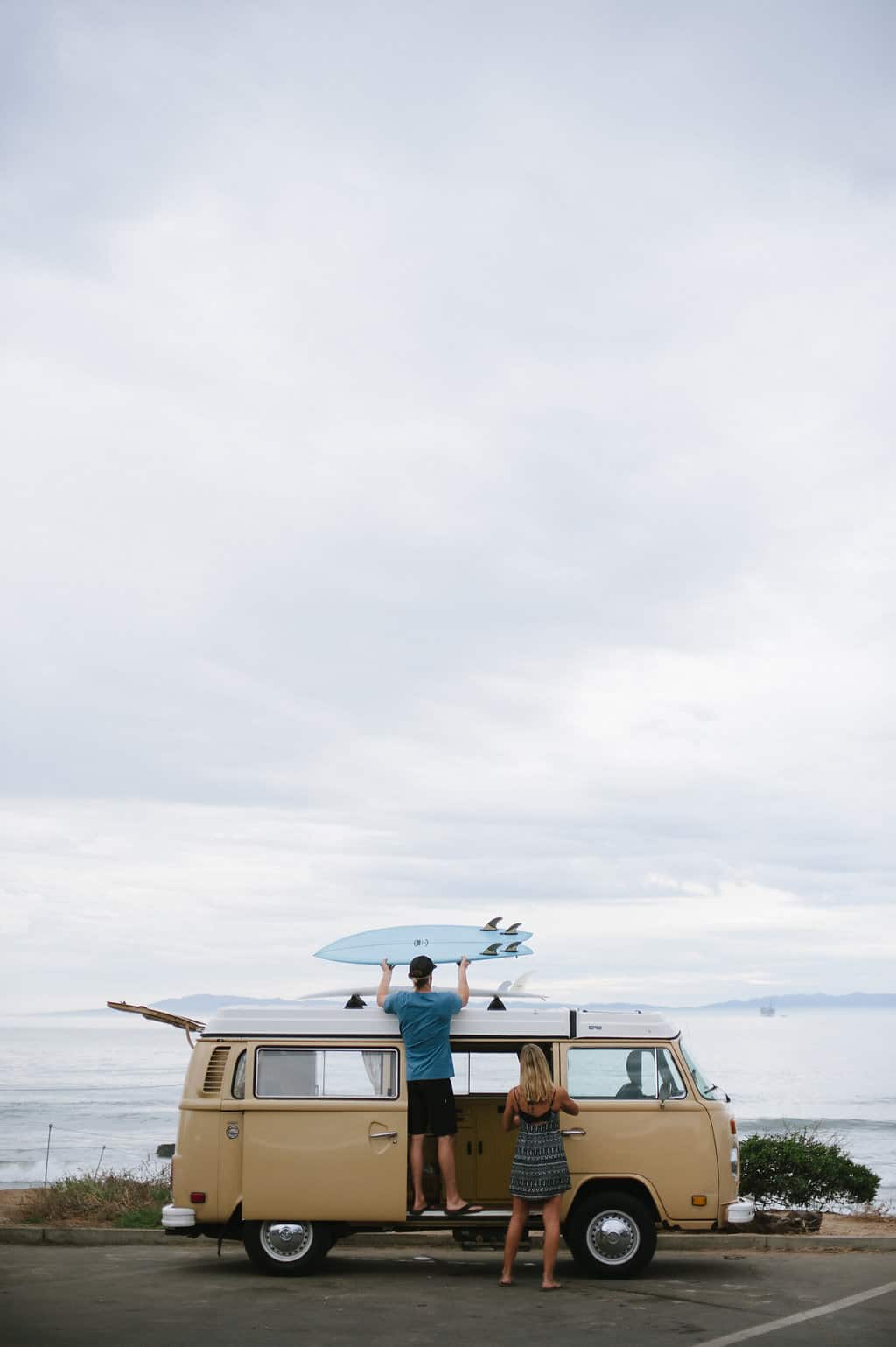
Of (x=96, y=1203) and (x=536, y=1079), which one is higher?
(x=536, y=1079)

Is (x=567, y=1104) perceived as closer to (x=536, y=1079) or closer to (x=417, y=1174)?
(x=536, y=1079)

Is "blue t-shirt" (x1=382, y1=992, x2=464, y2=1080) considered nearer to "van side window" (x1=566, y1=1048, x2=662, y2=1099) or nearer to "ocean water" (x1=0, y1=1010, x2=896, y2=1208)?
"van side window" (x1=566, y1=1048, x2=662, y2=1099)

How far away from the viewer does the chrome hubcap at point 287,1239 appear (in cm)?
1101

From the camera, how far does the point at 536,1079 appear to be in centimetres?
1024

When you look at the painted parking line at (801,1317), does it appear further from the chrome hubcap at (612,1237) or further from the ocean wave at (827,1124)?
the ocean wave at (827,1124)

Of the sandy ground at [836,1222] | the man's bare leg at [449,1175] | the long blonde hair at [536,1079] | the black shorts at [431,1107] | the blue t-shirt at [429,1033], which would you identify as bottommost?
the sandy ground at [836,1222]

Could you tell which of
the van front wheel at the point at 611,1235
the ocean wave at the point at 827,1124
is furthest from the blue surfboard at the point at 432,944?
the ocean wave at the point at 827,1124

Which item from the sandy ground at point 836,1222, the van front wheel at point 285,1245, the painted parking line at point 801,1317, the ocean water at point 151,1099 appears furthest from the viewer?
the ocean water at point 151,1099

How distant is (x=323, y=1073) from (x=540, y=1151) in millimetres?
1938

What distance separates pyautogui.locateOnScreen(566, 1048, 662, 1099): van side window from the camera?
36.4ft

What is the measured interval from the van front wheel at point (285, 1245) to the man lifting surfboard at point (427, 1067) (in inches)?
33.4

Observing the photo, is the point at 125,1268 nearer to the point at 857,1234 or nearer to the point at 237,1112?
the point at 237,1112

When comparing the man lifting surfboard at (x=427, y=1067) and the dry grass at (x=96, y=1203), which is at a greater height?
the man lifting surfboard at (x=427, y=1067)

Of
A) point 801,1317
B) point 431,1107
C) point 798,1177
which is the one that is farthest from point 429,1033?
point 798,1177
